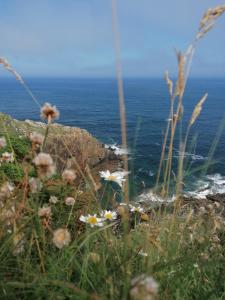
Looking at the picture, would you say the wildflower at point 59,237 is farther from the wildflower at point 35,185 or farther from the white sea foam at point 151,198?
the white sea foam at point 151,198

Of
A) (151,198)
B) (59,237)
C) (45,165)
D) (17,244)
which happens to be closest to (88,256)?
(59,237)

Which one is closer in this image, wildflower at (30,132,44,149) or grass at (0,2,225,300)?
grass at (0,2,225,300)

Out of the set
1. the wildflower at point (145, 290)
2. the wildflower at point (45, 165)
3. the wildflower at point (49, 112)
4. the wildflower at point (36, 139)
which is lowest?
the wildflower at point (145, 290)

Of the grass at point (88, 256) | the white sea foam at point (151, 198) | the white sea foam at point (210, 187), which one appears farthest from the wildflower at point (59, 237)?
the white sea foam at point (210, 187)

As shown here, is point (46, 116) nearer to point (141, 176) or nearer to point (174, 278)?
point (174, 278)

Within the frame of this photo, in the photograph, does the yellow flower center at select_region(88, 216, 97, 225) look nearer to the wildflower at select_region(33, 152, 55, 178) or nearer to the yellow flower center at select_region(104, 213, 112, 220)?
the yellow flower center at select_region(104, 213, 112, 220)

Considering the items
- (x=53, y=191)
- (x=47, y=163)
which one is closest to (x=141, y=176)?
(x=53, y=191)

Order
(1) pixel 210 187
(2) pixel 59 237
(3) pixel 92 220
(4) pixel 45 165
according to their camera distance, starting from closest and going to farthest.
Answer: (4) pixel 45 165, (2) pixel 59 237, (3) pixel 92 220, (1) pixel 210 187

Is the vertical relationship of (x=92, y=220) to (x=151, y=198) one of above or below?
above

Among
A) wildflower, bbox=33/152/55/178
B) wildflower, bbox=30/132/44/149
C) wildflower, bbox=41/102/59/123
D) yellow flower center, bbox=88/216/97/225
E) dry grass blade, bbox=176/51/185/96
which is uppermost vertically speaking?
dry grass blade, bbox=176/51/185/96

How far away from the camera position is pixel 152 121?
233ft

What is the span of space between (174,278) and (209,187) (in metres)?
30.5

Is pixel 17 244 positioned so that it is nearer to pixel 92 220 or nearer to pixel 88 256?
pixel 88 256

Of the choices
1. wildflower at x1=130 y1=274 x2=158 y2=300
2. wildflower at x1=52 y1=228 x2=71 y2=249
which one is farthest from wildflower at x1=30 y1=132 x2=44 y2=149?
wildflower at x1=130 y1=274 x2=158 y2=300
